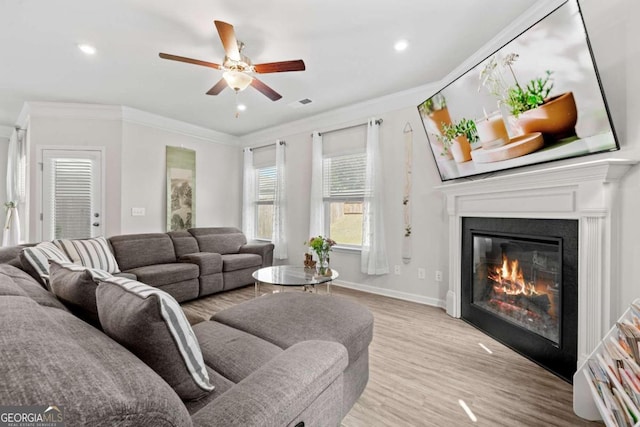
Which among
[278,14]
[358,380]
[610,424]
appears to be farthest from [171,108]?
[610,424]

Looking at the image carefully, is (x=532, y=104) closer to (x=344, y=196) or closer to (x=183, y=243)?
(x=344, y=196)

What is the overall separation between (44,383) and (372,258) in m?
3.48

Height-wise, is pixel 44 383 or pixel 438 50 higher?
pixel 438 50

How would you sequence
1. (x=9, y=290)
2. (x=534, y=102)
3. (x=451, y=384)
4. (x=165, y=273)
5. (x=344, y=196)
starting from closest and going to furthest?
(x=9, y=290)
(x=451, y=384)
(x=534, y=102)
(x=165, y=273)
(x=344, y=196)

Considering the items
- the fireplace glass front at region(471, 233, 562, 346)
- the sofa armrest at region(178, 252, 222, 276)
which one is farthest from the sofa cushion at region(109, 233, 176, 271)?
the fireplace glass front at region(471, 233, 562, 346)

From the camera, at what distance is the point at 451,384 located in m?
1.85

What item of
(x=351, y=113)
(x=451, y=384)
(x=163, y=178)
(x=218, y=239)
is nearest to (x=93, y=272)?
(x=451, y=384)

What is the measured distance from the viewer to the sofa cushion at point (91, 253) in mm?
2855

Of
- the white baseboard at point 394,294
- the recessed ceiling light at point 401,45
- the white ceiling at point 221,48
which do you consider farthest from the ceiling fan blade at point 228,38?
the white baseboard at point 394,294

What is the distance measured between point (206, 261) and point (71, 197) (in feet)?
7.49

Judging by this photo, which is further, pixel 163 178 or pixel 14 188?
pixel 14 188

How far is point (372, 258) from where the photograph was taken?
373 cm

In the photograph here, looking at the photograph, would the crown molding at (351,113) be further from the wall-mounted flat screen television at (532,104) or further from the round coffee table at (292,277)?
the round coffee table at (292,277)

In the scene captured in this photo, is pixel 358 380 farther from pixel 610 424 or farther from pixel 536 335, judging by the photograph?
pixel 536 335
